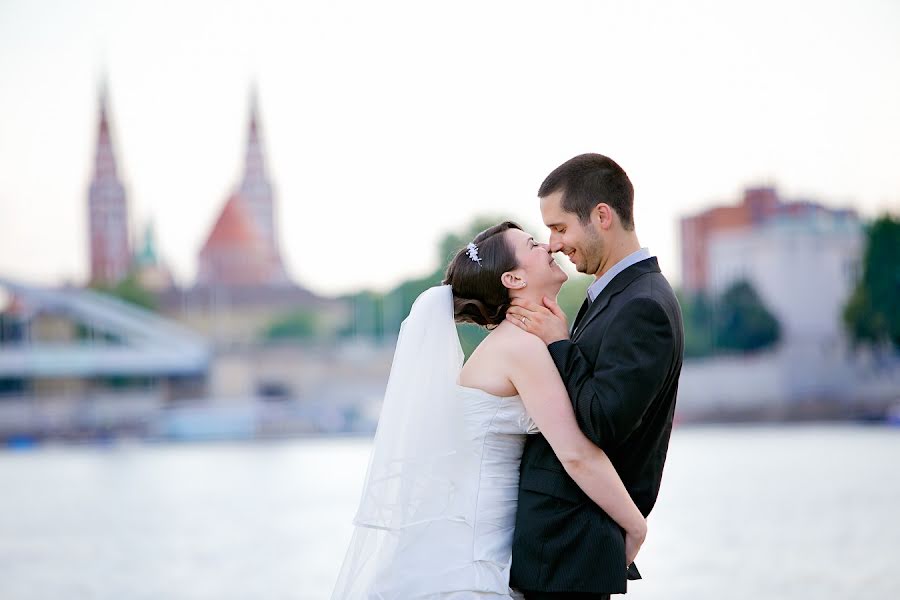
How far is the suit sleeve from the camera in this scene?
2.12 meters

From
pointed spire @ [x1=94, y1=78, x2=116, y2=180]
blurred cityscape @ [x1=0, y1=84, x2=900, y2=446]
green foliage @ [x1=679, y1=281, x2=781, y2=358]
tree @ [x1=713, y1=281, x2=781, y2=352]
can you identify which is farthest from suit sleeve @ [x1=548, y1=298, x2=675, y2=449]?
pointed spire @ [x1=94, y1=78, x2=116, y2=180]

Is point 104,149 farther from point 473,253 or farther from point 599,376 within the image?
point 599,376

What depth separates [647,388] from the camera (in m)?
2.14

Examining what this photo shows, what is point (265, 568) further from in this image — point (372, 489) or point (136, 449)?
point (136, 449)

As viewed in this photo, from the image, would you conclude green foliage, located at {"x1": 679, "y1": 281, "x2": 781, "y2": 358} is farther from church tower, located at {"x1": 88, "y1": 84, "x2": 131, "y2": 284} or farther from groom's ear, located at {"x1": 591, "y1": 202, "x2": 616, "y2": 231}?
groom's ear, located at {"x1": 591, "y1": 202, "x2": 616, "y2": 231}

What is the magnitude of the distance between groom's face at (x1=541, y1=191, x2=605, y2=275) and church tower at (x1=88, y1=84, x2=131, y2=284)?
207 feet

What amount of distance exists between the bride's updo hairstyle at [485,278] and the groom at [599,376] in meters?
0.06

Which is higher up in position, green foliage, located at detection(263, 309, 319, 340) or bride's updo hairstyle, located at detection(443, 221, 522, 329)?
bride's updo hairstyle, located at detection(443, 221, 522, 329)

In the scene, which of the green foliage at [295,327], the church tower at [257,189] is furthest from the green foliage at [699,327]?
the church tower at [257,189]

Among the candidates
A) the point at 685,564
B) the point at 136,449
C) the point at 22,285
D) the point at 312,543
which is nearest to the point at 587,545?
the point at 685,564

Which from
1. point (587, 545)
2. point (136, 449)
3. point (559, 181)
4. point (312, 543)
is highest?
point (559, 181)

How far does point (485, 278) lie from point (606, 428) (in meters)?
0.41

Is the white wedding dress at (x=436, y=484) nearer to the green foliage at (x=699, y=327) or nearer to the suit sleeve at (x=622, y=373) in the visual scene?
the suit sleeve at (x=622, y=373)

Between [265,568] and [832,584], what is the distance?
3750 mm
